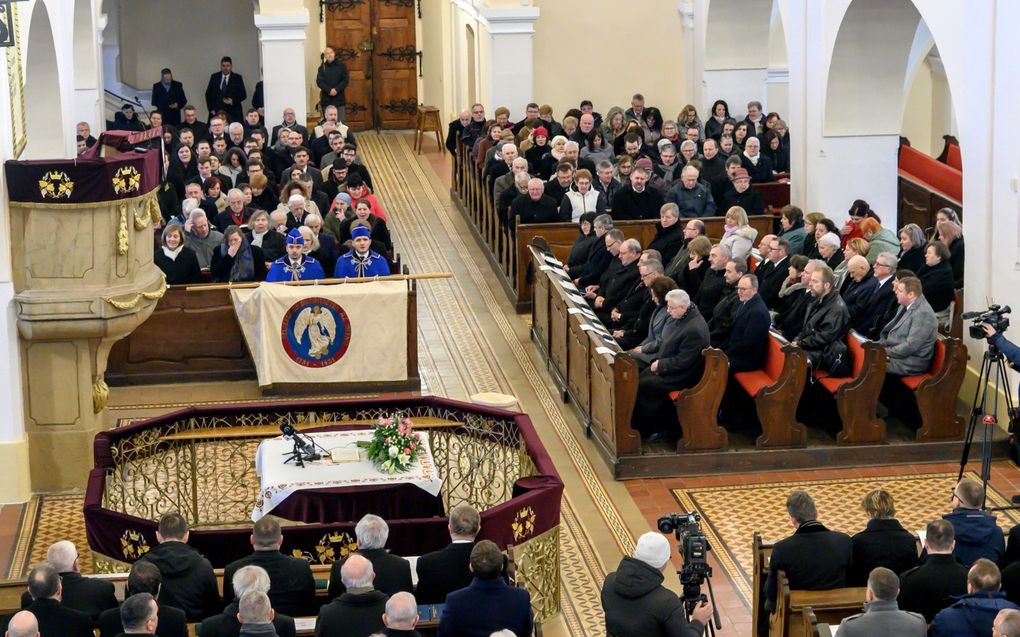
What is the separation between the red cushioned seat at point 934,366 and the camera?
11.9m

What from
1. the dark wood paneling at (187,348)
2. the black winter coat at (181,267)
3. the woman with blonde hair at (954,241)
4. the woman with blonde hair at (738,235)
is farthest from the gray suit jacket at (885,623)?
the black winter coat at (181,267)

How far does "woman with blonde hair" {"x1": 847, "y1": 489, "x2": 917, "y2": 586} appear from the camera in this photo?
316 inches

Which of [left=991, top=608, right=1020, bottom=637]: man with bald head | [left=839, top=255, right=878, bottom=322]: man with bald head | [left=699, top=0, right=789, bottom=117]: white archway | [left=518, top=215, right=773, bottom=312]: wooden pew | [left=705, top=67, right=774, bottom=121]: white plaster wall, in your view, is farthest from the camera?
[left=705, top=67, right=774, bottom=121]: white plaster wall

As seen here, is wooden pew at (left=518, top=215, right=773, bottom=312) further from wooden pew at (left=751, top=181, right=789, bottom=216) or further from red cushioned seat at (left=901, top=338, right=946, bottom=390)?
red cushioned seat at (left=901, top=338, right=946, bottom=390)

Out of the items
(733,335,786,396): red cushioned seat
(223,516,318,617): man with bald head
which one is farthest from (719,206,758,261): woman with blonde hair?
(223,516,318,617): man with bald head

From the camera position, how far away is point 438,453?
36.0 ft

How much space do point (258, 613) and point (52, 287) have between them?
5091mm

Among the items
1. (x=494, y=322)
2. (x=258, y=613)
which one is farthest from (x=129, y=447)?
(x=494, y=322)

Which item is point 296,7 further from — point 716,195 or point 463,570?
point 463,570

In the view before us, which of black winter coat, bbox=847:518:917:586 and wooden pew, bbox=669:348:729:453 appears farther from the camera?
wooden pew, bbox=669:348:729:453

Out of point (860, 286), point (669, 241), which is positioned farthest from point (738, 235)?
point (860, 286)

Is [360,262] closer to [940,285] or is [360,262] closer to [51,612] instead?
[940,285]

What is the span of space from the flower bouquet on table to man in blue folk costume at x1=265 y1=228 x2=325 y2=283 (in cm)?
404

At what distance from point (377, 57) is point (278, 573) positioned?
2129 cm
